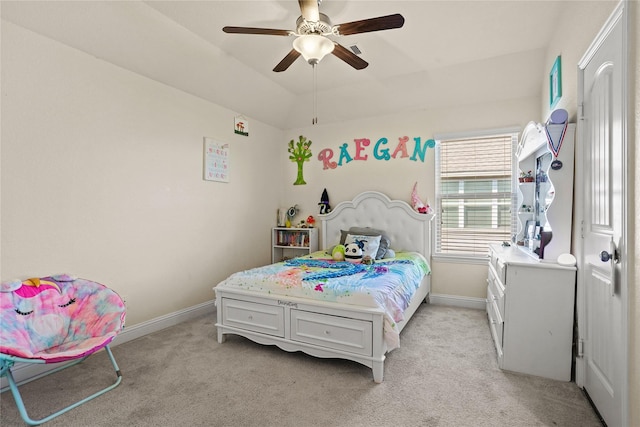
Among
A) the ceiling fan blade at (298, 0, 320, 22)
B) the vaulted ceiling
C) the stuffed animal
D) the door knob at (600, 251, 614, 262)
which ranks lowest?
the stuffed animal

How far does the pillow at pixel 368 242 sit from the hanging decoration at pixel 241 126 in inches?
77.0

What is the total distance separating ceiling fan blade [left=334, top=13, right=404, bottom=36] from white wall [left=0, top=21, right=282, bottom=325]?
2127 mm

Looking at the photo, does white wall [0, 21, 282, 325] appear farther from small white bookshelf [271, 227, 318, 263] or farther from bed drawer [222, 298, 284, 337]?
bed drawer [222, 298, 284, 337]

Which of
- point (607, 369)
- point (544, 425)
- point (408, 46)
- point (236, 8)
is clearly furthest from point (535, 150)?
point (236, 8)

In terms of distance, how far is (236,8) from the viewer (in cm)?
255

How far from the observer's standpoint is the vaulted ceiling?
8.23 feet

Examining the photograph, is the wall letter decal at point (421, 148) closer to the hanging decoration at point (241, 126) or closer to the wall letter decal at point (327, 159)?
the wall letter decal at point (327, 159)

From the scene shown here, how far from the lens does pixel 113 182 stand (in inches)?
113

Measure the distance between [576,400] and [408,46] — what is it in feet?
10.1

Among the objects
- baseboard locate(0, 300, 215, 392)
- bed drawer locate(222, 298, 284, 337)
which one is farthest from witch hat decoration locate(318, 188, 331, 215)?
bed drawer locate(222, 298, 284, 337)

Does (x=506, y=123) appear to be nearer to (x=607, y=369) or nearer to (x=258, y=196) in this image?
(x=607, y=369)

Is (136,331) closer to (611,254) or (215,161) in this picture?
(215,161)

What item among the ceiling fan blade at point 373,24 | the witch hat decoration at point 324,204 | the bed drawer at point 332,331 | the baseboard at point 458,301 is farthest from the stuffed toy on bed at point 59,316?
the baseboard at point 458,301

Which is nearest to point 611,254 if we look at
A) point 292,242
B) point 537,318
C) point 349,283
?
point 537,318
